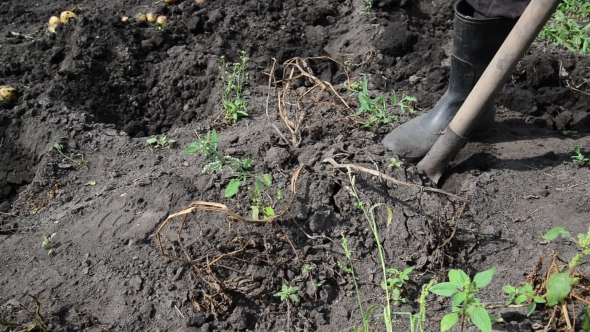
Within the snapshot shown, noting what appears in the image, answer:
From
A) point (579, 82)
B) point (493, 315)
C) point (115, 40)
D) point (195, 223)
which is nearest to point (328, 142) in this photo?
point (195, 223)

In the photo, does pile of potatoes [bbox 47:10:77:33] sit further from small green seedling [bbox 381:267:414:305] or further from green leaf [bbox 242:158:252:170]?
small green seedling [bbox 381:267:414:305]

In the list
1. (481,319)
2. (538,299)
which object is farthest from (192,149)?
(538,299)

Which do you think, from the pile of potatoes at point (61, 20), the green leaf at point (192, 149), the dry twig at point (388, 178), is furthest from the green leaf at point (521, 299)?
the pile of potatoes at point (61, 20)

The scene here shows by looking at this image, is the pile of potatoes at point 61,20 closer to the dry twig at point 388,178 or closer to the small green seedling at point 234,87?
the small green seedling at point 234,87

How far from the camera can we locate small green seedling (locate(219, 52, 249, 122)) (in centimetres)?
322

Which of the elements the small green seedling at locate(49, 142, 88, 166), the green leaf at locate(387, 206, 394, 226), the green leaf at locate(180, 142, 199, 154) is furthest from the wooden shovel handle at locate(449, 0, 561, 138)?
the small green seedling at locate(49, 142, 88, 166)

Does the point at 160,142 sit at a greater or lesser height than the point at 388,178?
lesser

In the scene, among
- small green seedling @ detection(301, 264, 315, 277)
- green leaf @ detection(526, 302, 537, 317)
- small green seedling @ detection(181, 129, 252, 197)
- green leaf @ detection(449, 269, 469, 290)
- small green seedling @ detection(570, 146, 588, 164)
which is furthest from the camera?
small green seedling @ detection(570, 146, 588, 164)

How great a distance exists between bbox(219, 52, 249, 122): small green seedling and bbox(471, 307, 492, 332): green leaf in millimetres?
1778

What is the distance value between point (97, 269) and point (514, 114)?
231cm

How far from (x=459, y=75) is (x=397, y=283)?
1138 mm

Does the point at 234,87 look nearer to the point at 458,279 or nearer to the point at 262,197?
the point at 262,197

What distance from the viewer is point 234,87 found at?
3.40 metres

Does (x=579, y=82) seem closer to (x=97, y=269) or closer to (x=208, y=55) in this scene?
(x=208, y=55)
